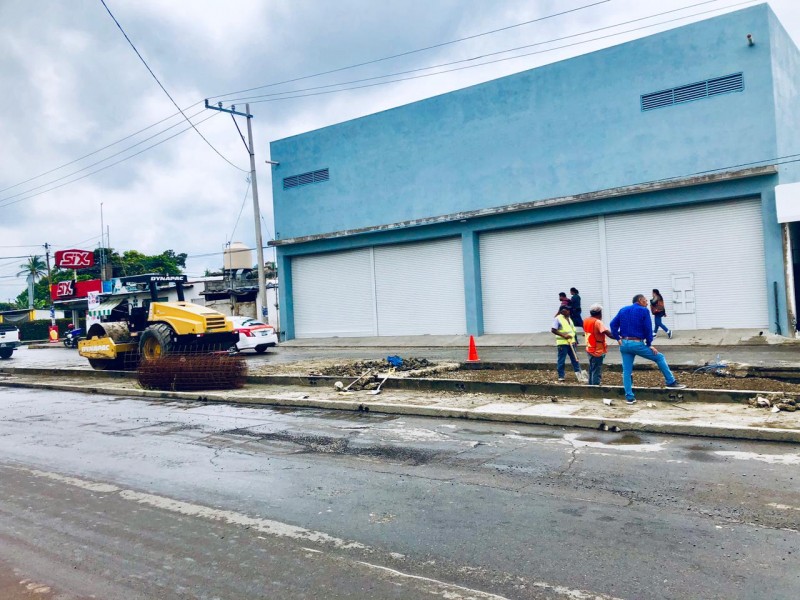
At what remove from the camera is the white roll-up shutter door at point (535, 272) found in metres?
23.8

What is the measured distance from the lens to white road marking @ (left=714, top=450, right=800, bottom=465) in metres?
7.04

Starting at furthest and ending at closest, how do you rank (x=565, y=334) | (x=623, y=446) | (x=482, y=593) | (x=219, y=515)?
(x=565, y=334) → (x=623, y=446) → (x=219, y=515) → (x=482, y=593)

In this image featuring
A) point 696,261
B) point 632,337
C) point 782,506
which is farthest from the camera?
point 696,261

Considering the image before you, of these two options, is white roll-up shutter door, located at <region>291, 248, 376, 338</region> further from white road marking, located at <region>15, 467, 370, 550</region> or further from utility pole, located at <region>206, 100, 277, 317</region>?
white road marking, located at <region>15, 467, 370, 550</region>

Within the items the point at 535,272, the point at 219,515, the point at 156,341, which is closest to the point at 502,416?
the point at 219,515

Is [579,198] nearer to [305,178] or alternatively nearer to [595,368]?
[595,368]

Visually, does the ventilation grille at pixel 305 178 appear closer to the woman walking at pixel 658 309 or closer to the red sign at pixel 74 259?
the woman walking at pixel 658 309

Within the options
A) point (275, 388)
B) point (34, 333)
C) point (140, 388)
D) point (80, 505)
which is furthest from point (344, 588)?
point (34, 333)

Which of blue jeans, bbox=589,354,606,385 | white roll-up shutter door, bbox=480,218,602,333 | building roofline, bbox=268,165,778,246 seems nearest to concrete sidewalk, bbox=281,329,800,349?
white roll-up shutter door, bbox=480,218,602,333

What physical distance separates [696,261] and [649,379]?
415 inches

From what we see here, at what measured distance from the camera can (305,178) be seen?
3231 cm

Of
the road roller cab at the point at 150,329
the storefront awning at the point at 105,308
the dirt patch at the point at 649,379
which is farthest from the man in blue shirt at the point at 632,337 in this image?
the storefront awning at the point at 105,308

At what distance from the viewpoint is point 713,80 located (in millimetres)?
20812

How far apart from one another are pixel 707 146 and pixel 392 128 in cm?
1324
